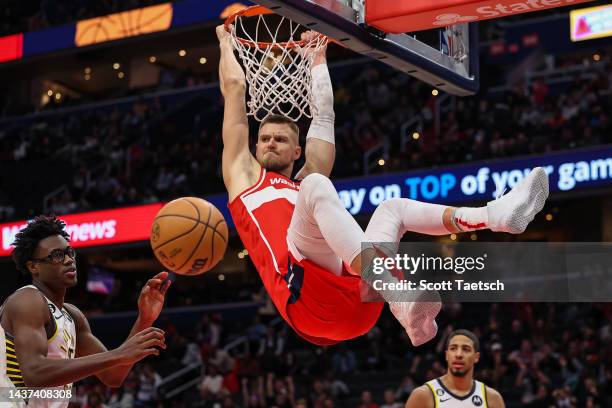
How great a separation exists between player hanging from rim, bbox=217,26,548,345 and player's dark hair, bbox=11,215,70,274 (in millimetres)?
1287

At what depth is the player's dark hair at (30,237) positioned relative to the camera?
15.8 ft

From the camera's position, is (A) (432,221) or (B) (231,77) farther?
(B) (231,77)

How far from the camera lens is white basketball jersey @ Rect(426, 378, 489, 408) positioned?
6.95 m

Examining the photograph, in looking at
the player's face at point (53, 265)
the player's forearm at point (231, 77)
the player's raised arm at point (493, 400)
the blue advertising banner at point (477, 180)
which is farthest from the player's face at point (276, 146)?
the blue advertising banner at point (477, 180)

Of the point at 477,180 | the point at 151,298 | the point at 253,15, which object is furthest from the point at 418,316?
the point at 477,180

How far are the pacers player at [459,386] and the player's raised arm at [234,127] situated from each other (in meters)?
2.10

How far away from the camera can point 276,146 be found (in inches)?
238

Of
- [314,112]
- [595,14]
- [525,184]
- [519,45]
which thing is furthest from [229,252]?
[525,184]

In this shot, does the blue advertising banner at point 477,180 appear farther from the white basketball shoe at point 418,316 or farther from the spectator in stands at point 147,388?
the white basketball shoe at point 418,316

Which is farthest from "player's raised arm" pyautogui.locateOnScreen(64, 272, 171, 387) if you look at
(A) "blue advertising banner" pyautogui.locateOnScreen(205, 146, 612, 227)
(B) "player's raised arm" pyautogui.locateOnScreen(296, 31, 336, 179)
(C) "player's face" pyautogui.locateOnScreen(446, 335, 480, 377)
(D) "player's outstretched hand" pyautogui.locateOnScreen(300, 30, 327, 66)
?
(A) "blue advertising banner" pyautogui.locateOnScreen(205, 146, 612, 227)

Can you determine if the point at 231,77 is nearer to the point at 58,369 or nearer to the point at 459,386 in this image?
the point at 58,369

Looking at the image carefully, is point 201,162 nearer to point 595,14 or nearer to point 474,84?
point 595,14

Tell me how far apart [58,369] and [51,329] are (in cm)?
37

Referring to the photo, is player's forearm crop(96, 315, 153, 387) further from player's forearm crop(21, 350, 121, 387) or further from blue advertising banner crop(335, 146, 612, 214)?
blue advertising banner crop(335, 146, 612, 214)
